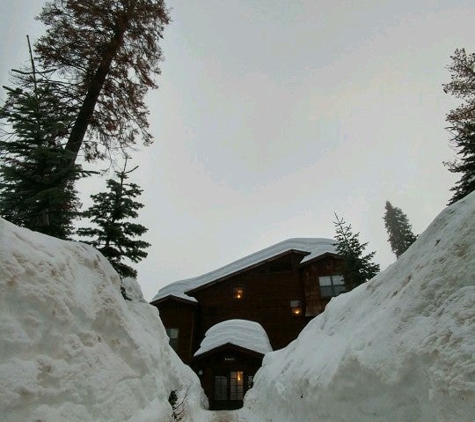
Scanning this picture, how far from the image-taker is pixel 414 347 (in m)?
4.04

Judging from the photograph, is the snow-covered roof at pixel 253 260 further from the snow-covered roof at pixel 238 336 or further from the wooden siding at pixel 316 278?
the snow-covered roof at pixel 238 336

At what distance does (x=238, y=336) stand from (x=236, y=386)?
305cm

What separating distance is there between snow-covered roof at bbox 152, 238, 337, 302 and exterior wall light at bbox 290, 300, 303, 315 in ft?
10.9

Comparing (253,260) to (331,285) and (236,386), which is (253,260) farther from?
(236,386)

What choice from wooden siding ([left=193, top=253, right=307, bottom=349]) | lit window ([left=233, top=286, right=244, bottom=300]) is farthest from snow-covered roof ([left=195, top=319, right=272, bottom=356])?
lit window ([left=233, top=286, right=244, bottom=300])

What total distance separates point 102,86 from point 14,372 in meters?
12.7

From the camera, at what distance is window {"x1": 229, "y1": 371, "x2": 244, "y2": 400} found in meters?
19.5

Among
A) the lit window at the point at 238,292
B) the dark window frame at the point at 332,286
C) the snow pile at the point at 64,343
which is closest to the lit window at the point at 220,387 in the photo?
the lit window at the point at 238,292

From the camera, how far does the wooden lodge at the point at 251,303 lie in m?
20.7

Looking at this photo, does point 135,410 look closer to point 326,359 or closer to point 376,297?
point 326,359

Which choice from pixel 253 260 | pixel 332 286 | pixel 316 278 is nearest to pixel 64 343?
pixel 316 278

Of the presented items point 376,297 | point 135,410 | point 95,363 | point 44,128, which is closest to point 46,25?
point 44,128

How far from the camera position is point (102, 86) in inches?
527

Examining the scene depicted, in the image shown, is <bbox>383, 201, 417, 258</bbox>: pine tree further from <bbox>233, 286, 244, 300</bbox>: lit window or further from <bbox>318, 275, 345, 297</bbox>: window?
<bbox>233, 286, 244, 300</bbox>: lit window
